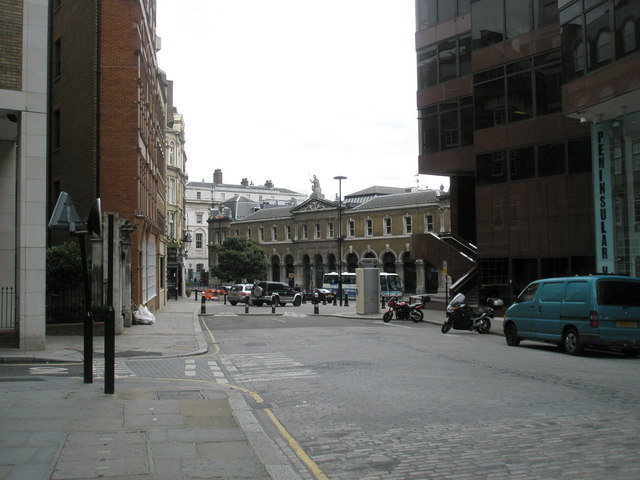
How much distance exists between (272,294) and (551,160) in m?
25.1

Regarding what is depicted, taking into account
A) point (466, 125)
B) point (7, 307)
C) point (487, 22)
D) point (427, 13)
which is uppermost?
point (427, 13)

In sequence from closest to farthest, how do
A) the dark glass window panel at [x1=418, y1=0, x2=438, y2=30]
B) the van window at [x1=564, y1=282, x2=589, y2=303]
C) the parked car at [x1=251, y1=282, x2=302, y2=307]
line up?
the van window at [x1=564, y1=282, x2=589, y2=303]
the dark glass window panel at [x1=418, y1=0, x2=438, y2=30]
the parked car at [x1=251, y1=282, x2=302, y2=307]

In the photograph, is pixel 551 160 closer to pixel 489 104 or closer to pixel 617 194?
pixel 489 104

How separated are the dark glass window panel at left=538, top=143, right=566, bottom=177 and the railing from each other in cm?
2106

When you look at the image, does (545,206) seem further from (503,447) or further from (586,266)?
(503,447)

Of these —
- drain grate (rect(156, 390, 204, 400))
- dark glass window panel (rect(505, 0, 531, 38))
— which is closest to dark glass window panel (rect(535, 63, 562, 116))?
dark glass window panel (rect(505, 0, 531, 38))

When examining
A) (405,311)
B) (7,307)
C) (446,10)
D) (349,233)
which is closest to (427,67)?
(446,10)

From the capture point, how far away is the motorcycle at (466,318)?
887 inches

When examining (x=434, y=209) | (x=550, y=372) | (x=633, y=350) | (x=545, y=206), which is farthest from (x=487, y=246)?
(x=434, y=209)

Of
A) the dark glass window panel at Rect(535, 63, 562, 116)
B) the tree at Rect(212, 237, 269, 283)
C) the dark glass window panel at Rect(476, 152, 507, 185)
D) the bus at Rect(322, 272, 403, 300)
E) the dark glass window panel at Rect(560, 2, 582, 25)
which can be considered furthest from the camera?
the tree at Rect(212, 237, 269, 283)

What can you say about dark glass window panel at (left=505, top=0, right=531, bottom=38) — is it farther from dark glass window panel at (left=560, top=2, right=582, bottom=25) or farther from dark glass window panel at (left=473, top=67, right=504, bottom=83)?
dark glass window panel at (left=560, top=2, right=582, bottom=25)

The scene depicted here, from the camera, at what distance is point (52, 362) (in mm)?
14164

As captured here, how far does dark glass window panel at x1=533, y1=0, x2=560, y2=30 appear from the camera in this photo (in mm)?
27250

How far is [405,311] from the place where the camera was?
Answer: 29.8 m
